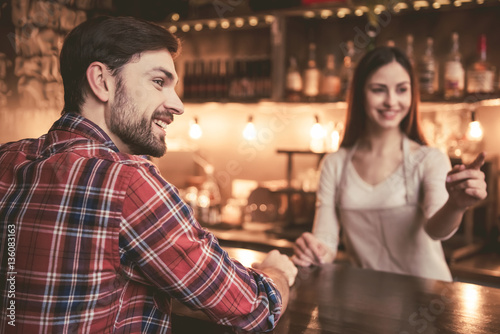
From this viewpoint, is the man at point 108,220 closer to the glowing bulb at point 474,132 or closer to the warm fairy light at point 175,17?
the glowing bulb at point 474,132

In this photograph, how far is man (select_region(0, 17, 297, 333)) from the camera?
77 centimetres

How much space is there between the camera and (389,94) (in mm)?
1709

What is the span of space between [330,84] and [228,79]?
2.51 feet

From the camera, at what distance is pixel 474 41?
8.74 feet

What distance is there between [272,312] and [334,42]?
241 centimetres

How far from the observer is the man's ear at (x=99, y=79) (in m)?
0.90

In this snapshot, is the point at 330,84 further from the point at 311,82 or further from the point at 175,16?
the point at 175,16

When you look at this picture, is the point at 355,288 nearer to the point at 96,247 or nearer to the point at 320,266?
the point at 320,266

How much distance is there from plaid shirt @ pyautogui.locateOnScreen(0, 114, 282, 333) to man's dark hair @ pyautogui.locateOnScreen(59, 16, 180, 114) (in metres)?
0.11

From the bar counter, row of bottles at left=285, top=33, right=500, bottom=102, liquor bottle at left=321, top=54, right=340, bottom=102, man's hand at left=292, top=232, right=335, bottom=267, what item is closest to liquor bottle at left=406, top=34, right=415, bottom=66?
row of bottles at left=285, top=33, right=500, bottom=102

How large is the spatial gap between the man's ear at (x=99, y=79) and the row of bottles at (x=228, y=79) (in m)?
2.16

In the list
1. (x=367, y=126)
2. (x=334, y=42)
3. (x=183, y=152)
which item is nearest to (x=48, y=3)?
(x=183, y=152)

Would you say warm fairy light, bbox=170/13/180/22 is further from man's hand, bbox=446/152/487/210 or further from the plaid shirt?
the plaid shirt

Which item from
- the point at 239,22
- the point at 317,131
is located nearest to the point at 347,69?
the point at 317,131
